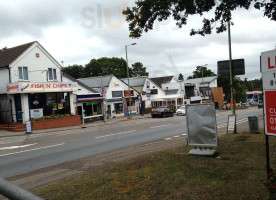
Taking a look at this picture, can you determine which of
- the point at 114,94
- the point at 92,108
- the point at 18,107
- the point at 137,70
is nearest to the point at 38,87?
the point at 18,107

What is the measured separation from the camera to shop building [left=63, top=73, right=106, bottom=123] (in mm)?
34044

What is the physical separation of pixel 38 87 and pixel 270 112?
2699 cm

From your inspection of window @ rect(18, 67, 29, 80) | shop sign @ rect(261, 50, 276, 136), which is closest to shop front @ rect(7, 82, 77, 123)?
window @ rect(18, 67, 29, 80)

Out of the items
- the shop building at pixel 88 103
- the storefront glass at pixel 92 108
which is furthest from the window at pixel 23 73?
the storefront glass at pixel 92 108

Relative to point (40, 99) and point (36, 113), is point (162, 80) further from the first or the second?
point (36, 113)

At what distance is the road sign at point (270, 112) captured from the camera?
3.88 metres

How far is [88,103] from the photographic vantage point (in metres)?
35.8

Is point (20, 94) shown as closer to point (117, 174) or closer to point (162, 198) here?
point (117, 174)

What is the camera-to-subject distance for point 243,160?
23.4ft

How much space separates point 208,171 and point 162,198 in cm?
191

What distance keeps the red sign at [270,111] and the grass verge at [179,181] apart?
58.6 inches

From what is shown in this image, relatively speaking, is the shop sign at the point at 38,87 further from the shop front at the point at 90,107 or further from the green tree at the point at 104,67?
the green tree at the point at 104,67

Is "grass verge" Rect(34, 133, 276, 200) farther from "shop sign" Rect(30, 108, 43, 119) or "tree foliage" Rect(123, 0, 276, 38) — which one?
"shop sign" Rect(30, 108, 43, 119)

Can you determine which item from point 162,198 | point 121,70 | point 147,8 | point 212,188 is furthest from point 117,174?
point 121,70
